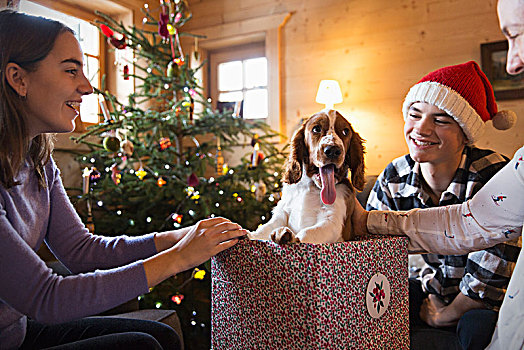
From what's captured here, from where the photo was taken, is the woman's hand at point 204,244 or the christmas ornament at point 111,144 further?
the christmas ornament at point 111,144

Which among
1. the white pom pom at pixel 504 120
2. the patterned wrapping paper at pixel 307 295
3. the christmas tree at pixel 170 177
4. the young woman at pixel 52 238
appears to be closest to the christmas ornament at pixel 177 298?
the christmas tree at pixel 170 177

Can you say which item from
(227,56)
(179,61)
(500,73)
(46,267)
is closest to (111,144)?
(179,61)

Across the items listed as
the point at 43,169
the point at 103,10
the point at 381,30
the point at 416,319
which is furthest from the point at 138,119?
the point at 381,30

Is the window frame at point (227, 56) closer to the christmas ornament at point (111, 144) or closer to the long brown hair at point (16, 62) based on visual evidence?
the christmas ornament at point (111, 144)

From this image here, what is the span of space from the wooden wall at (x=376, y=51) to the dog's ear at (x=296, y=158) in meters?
2.35

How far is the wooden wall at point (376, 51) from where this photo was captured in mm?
3051

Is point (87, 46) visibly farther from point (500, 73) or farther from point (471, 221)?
point (471, 221)

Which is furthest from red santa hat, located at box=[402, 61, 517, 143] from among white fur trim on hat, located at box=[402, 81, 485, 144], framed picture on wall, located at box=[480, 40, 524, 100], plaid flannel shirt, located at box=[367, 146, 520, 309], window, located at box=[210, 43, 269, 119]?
window, located at box=[210, 43, 269, 119]

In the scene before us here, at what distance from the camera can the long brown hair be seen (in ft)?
3.14

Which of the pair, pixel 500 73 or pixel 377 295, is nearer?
pixel 377 295

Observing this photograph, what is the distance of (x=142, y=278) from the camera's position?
0.91m

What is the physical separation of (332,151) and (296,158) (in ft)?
0.44

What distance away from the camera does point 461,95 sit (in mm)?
1343

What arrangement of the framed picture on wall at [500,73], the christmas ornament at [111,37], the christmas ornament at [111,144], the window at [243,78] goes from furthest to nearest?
the window at [243,78] → the framed picture on wall at [500,73] → the christmas ornament at [111,37] → the christmas ornament at [111,144]
